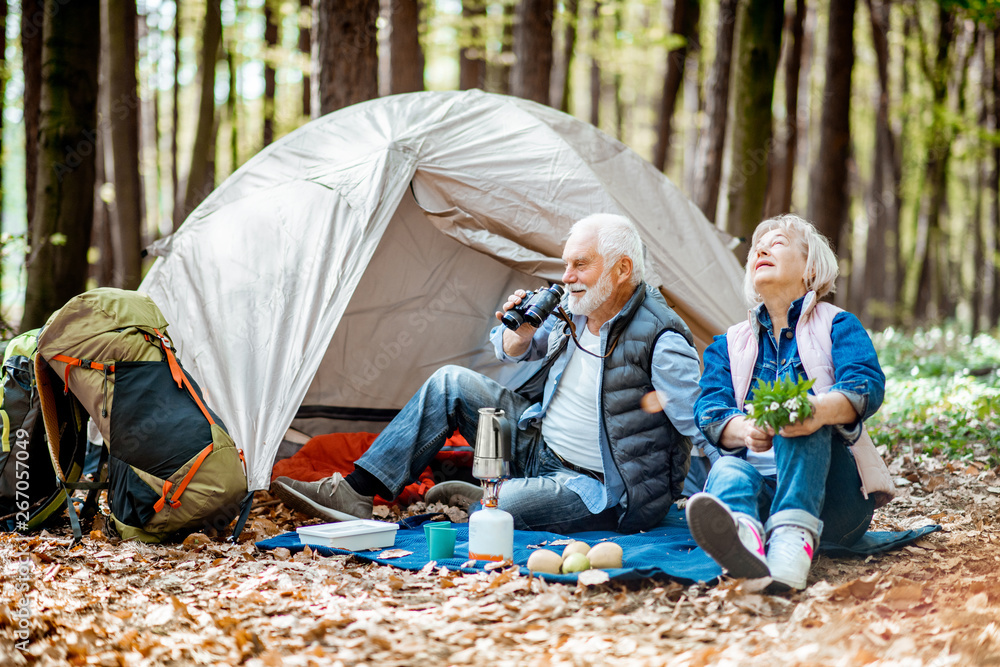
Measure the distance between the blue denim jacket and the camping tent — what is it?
4.18 ft

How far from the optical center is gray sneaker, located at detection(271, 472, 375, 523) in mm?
2953

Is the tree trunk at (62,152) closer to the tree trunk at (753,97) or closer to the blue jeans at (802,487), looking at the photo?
the blue jeans at (802,487)

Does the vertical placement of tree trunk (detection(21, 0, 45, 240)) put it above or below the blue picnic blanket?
above

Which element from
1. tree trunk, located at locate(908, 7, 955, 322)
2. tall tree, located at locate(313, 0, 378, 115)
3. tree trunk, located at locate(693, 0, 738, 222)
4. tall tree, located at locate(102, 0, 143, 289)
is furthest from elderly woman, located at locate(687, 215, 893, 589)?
tree trunk, located at locate(908, 7, 955, 322)

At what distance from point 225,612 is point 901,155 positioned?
14156mm

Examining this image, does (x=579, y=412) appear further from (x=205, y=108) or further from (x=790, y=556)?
(x=205, y=108)

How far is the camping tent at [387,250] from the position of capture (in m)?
3.32

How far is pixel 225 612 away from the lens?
2174mm

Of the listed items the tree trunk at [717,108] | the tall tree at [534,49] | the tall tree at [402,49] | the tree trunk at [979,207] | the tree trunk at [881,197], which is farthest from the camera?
the tree trunk at [881,197]

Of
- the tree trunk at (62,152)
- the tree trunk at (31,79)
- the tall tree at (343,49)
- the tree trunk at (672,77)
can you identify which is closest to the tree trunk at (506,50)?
the tree trunk at (672,77)

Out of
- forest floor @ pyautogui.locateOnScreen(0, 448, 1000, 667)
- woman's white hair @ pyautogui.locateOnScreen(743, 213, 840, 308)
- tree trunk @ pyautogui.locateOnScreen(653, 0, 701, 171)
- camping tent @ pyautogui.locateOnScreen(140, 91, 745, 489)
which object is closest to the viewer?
forest floor @ pyautogui.locateOnScreen(0, 448, 1000, 667)

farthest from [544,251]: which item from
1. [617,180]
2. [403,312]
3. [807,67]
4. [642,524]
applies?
[807,67]

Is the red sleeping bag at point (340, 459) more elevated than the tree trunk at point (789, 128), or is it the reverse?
the tree trunk at point (789, 128)

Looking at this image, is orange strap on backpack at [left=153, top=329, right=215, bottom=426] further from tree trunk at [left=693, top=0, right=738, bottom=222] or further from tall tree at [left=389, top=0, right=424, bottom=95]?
tree trunk at [left=693, top=0, right=738, bottom=222]
